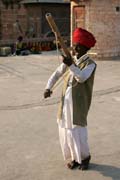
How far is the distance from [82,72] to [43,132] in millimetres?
2110

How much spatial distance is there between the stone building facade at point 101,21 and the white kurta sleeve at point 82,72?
32.8ft

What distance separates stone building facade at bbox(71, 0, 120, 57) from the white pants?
9995mm

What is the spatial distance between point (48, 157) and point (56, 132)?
1.06 meters

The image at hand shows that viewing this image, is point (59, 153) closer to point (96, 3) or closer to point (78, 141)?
point (78, 141)

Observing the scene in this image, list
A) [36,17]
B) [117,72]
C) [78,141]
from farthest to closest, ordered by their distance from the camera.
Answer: [36,17] → [117,72] → [78,141]

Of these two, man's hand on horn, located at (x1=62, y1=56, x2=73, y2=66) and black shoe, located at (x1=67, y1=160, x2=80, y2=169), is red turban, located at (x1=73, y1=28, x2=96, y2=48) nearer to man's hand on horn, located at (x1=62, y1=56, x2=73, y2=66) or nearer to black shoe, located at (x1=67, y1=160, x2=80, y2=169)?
man's hand on horn, located at (x1=62, y1=56, x2=73, y2=66)

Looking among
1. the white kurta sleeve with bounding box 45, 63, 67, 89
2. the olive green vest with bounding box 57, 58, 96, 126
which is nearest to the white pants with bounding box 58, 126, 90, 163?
the olive green vest with bounding box 57, 58, 96, 126

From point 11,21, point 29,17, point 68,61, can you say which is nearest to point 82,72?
point 68,61

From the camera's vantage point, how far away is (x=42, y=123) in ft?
22.3

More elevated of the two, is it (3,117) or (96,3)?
(96,3)

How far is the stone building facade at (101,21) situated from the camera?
14.3 m

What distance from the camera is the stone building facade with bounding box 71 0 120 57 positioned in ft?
46.8

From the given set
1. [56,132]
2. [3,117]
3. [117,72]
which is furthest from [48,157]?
[117,72]

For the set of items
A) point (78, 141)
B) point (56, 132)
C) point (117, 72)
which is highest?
point (78, 141)
